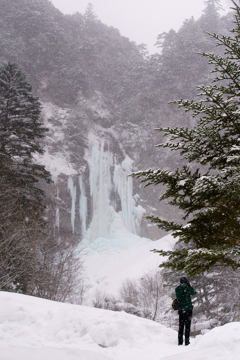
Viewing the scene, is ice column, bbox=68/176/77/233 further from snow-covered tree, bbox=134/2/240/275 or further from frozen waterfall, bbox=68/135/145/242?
snow-covered tree, bbox=134/2/240/275

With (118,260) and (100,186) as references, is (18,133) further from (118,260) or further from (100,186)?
(100,186)

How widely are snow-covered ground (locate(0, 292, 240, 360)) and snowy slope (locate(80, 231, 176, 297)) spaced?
16.9 meters

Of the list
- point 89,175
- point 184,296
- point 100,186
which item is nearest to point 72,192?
point 89,175

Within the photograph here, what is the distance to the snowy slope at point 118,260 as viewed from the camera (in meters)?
25.4

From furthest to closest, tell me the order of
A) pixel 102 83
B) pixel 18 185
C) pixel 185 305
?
pixel 102 83 < pixel 18 185 < pixel 185 305

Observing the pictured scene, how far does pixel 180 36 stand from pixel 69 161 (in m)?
27.8

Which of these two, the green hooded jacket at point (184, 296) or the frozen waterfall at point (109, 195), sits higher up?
the frozen waterfall at point (109, 195)

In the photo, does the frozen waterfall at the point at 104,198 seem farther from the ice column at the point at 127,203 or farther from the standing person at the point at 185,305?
the standing person at the point at 185,305

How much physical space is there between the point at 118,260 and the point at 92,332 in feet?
80.3

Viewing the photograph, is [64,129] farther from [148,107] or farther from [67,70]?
[148,107]

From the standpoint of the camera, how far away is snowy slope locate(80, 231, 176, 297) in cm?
2541

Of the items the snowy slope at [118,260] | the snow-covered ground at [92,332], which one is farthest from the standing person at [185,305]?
the snowy slope at [118,260]

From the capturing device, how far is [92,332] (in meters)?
5.84

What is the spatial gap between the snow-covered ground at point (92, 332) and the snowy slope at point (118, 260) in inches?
665
